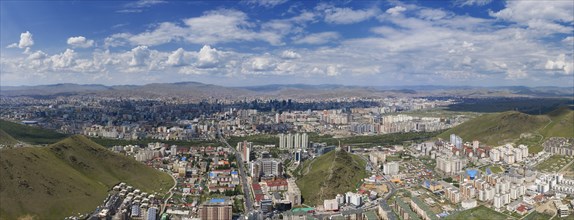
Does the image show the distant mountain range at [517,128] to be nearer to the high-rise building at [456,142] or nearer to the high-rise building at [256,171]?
the high-rise building at [456,142]

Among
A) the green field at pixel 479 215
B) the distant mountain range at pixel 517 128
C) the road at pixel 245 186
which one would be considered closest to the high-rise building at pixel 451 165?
the distant mountain range at pixel 517 128

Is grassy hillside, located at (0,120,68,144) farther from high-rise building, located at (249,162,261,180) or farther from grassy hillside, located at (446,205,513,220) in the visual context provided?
grassy hillside, located at (446,205,513,220)

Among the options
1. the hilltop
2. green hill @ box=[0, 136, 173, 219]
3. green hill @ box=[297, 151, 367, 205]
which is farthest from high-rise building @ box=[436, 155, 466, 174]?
green hill @ box=[0, 136, 173, 219]

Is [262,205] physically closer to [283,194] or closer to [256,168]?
[283,194]

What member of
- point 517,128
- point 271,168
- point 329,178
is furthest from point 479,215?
point 517,128

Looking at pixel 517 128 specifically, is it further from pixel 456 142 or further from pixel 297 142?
pixel 297 142
